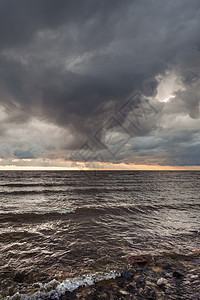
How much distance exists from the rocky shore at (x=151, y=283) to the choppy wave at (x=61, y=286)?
0.54 feet

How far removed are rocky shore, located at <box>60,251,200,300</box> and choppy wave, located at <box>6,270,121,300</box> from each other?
165 millimetres

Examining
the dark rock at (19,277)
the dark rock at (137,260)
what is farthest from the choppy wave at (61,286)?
the dark rock at (137,260)

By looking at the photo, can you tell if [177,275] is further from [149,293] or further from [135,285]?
[135,285]

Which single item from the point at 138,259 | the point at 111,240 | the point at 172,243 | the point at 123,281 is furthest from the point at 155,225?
the point at 123,281

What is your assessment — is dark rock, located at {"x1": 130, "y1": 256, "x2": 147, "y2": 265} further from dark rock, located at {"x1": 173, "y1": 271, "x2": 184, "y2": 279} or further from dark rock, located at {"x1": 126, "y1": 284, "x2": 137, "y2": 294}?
dark rock, located at {"x1": 126, "y1": 284, "x2": 137, "y2": 294}

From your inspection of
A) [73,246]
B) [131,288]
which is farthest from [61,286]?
[73,246]

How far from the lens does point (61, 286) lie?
4.80m

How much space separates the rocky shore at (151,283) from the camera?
4355 millimetres

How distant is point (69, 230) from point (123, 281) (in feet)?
20.1

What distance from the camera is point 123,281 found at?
5016 mm

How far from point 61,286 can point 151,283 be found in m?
2.86

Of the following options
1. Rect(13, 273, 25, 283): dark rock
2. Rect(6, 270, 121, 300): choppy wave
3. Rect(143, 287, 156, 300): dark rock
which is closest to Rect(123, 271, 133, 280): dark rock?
Rect(6, 270, 121, 300): choppy wave

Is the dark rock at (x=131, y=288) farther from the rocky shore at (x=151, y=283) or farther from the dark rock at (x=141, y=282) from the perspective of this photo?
the dark rock at (x=141, y=282)

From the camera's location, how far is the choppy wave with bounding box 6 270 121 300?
4.44 meters
